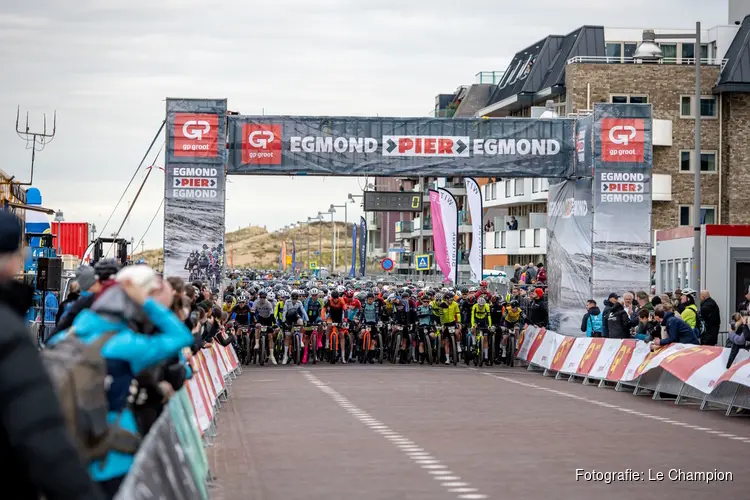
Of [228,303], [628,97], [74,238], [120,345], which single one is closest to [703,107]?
[628,97]

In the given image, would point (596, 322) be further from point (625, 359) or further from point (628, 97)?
point (628, 97)

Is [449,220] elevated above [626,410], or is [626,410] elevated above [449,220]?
[449,220]

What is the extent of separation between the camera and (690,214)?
6606 centimetres

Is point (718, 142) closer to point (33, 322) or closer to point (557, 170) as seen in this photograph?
point (557, 170)

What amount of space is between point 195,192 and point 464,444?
61.5 feet

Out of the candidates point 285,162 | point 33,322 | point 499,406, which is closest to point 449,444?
point 499,406

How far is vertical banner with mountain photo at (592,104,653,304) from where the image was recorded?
33.1 m

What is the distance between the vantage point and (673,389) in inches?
870

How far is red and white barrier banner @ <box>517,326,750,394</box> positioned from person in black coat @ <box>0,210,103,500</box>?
52.1 ft

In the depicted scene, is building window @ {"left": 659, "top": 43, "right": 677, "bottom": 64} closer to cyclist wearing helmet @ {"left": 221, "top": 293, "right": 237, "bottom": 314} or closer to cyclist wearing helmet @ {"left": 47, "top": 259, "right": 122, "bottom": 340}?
cyclist wearing helmet @ {"left": 221, "top": 293, "right": 237, "bottom": 314}

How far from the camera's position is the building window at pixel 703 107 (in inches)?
2520

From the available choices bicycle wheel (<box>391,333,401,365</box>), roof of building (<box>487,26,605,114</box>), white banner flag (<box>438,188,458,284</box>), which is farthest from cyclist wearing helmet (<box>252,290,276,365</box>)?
roof of building (<box>487,26,605,114</box>)

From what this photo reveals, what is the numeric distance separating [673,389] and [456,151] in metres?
12.9

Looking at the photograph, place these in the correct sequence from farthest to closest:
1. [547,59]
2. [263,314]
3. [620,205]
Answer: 1. [547,59]
2. [620,205]
3. [263,314]
